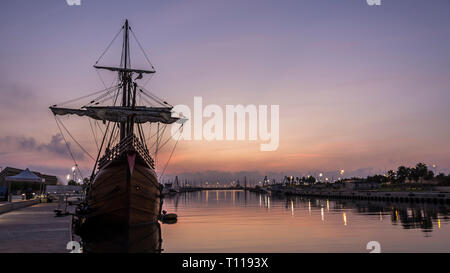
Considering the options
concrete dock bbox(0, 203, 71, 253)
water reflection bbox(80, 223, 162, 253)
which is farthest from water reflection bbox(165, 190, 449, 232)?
concrete dock bbox(0, 203, 71, 253)

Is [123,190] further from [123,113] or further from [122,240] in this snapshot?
[123,113]

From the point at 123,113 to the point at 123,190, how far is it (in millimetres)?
12004

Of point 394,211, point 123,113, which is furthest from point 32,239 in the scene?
point 394,211

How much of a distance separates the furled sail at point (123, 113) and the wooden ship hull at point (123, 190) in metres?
8.34

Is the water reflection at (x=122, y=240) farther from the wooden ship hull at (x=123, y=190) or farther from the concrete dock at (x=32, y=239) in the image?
the concrete dock at (x=32, y=239)

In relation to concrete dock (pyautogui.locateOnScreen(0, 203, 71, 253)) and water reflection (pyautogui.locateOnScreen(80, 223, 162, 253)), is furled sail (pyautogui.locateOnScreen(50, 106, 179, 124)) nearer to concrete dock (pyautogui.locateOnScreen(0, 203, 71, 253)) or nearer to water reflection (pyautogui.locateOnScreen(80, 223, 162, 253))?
water reflection (pyautogui.locateOnScreen(80, 223, 162, 253))

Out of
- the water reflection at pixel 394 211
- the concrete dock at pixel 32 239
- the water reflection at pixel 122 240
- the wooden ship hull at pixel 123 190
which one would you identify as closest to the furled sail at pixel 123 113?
the wooden ship hull at pixel 123 190

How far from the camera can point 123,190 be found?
21.1m

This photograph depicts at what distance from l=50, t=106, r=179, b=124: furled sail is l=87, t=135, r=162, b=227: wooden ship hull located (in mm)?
8342

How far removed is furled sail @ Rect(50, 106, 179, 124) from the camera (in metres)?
31.6

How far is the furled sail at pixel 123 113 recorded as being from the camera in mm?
31562
